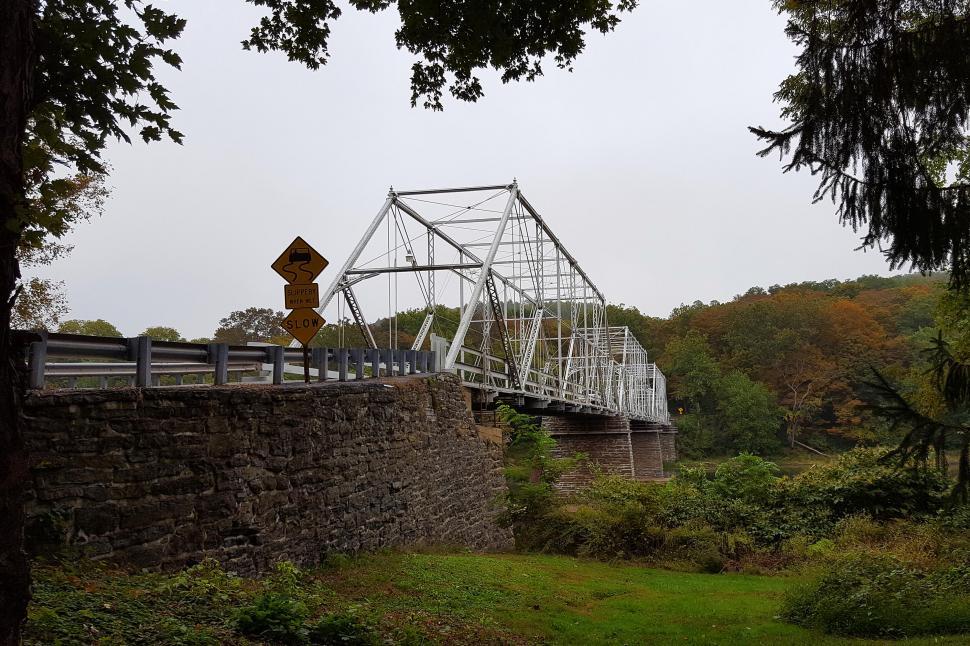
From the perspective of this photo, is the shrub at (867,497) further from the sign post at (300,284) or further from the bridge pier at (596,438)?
the bridge pier at (596,438)

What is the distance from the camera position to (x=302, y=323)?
1009 cm

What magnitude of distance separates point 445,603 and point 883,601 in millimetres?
4783

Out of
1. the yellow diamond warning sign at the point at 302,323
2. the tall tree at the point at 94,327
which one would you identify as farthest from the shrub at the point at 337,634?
the tall tree at the point at 94,327

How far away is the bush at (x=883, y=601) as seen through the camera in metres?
7.61

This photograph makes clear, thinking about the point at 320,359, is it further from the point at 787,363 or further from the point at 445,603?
the point at 787,363

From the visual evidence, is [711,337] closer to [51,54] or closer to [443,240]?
[443,240]

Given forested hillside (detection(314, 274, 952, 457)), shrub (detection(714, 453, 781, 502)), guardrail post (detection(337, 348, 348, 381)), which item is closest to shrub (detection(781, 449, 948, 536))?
shrub (detection(714, 453, 781, 502))

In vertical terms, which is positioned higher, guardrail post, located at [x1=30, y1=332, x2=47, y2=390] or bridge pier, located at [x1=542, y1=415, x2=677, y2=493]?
guardrail post, located at [x1=30, y1=332, x2=47, y2=390]

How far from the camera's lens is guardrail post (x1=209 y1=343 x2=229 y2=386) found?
26.6 feet

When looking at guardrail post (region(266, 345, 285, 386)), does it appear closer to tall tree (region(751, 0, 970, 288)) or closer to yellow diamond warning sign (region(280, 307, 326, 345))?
yellow diamond warning sign (region(280, 307, 326, 345))

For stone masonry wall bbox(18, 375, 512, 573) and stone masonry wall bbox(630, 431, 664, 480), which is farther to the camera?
stone masonry wall bbox(630, 431, 664, 480)

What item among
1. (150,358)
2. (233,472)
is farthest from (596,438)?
(150,358)

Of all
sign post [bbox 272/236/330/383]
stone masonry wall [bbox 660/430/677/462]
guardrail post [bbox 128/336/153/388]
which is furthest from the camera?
stone masonry wall [bbox 660/430/677/462]

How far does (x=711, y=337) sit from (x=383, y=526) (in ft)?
225
